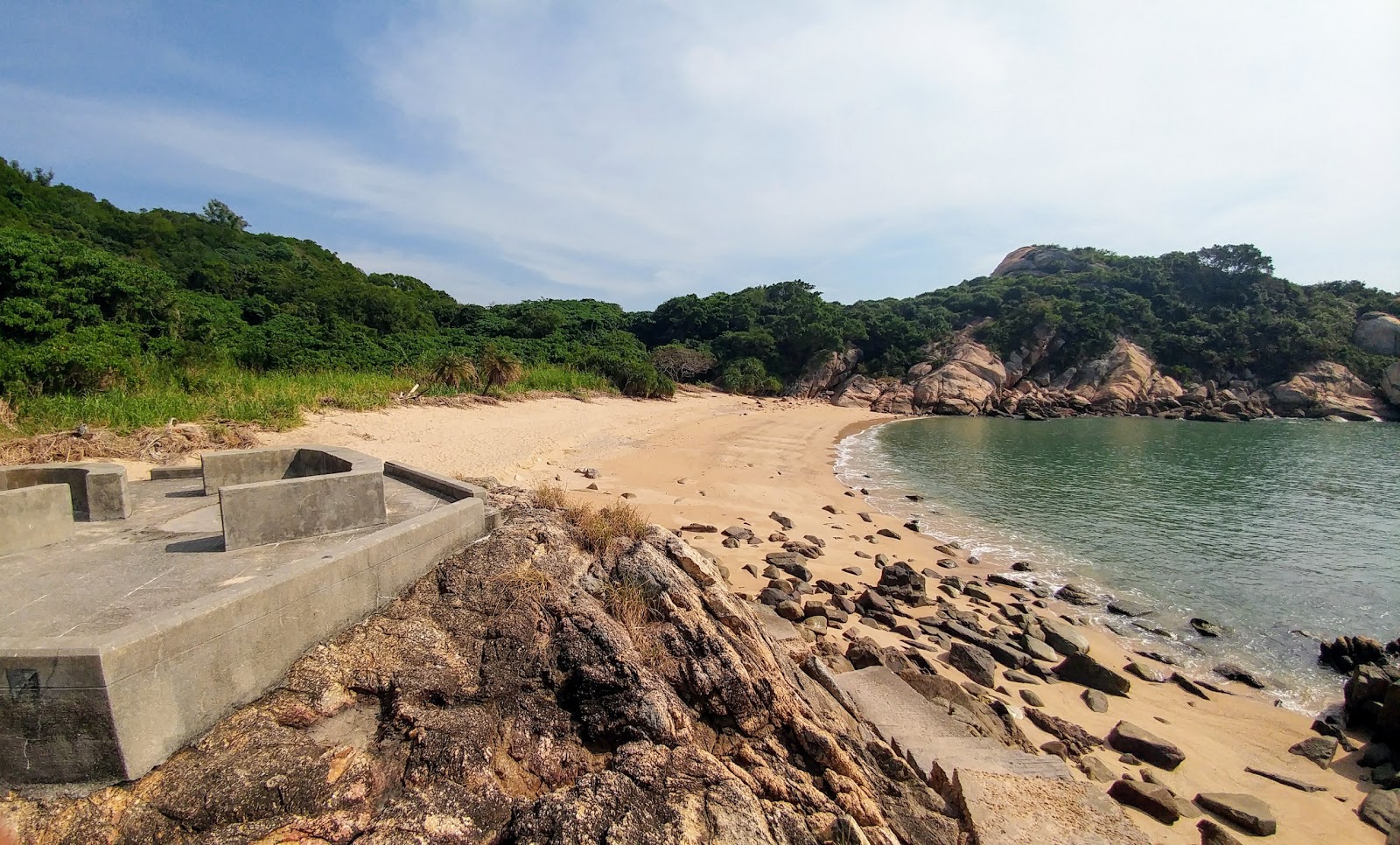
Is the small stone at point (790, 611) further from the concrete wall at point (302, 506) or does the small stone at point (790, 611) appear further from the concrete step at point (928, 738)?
the concrete wall at point (302, 506)

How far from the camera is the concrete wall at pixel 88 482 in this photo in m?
6.05

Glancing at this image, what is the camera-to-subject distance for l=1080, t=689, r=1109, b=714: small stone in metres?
7.17

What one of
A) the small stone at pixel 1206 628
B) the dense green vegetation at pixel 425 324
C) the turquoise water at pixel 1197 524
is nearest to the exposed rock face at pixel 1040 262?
the dense green vegetation at pixel 425 324

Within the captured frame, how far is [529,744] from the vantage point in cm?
391

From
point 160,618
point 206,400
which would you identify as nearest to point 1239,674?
point 160,618

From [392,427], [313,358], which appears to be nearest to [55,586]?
[392,427]

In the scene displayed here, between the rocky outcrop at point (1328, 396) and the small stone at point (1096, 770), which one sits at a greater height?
the rocky outcrop at point (1328, 396)

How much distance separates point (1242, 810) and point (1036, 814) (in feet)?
8.80

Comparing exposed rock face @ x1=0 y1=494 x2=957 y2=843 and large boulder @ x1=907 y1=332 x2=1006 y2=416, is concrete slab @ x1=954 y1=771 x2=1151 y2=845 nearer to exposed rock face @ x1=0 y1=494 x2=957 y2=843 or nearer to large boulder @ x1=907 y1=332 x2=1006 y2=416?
exposed rock face @ x1=0 y1=494 x2=957 y2=843

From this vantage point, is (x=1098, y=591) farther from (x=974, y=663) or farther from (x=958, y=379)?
(x=958, y=379)

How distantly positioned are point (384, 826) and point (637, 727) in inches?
56.8

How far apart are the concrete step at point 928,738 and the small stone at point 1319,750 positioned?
3802mm

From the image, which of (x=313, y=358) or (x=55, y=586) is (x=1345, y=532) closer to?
(x=55, y=586)

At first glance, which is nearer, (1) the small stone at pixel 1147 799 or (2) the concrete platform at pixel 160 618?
(2) the concrete platform at pixel 160 618
